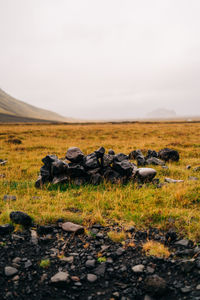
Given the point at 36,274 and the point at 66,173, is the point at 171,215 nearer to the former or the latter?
the point at 36,274

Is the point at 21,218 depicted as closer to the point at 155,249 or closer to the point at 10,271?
the point at 10,271

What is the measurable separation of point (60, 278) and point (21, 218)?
2.45 meters

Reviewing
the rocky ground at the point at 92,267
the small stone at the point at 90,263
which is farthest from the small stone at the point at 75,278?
the small stone at the point at 90,263

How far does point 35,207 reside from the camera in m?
6.84

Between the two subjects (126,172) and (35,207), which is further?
(126,172)

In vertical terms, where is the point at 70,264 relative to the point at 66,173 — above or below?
below

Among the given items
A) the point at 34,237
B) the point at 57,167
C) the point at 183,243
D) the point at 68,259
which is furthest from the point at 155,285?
the point at 57,167

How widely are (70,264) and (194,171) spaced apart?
9237 mm

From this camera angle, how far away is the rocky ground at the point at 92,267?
11.7 ft

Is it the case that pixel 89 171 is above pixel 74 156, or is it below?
below

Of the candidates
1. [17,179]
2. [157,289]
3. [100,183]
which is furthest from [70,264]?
[17,179]

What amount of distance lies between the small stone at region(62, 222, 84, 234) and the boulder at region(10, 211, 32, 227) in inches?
39.3

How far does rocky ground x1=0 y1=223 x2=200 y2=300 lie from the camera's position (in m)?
3.57

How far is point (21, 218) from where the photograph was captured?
5699 millimetres
